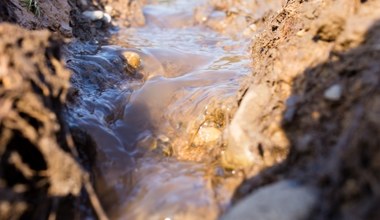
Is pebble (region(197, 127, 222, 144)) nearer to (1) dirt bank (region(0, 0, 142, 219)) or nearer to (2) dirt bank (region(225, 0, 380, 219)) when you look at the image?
(2) dirt bank (region(225, 0, 380, 219))

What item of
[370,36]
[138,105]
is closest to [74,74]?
[138,105]


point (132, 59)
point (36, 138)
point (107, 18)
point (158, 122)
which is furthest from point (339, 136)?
point (107, 18)

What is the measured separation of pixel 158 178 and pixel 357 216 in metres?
1.50

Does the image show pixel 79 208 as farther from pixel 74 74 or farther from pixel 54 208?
pixel 74 74

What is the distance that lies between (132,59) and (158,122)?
Result: 1.67 meters

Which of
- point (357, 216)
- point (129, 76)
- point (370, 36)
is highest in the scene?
point (370, 36)

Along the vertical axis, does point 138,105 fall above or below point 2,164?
below

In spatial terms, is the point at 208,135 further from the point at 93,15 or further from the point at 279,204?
the point at 93,15

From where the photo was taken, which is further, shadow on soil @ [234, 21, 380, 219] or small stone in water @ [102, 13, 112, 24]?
small stone in water @ [102, 13, 112, 24]

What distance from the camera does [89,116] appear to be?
3131 mm

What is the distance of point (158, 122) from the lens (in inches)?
136

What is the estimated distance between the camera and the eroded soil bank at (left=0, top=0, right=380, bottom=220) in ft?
6.07

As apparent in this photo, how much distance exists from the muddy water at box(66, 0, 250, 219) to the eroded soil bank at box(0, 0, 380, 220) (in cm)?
1

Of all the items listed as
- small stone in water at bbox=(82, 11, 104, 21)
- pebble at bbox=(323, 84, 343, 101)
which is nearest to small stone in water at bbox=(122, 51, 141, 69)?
small stone in water at bbox=(82, 11, 104, 21)
